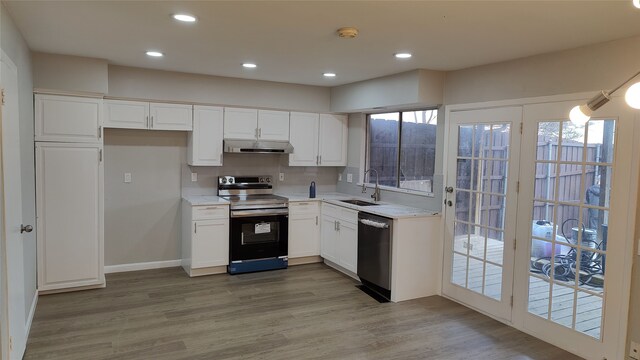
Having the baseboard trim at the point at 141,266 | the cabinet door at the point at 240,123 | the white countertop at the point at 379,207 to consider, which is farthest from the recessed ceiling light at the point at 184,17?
the baseboard trim at the point at 141,266

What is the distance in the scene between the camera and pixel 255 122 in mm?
5516

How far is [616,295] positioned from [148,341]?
3.48 meters

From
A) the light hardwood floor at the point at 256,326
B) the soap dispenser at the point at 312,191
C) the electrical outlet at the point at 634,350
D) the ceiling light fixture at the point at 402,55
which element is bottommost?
the light hardwood floor at the point at 256,326

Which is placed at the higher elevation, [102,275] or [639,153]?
[639,153]

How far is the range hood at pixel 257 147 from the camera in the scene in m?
5.28

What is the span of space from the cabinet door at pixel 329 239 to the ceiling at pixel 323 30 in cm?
201

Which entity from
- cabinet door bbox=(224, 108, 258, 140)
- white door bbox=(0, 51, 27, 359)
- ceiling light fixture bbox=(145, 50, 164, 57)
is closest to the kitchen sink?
cabinet door bbox=(224, 108, 258, 140)

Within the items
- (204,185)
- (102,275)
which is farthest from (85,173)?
(204,185)

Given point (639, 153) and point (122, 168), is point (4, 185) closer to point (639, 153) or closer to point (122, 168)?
point (122, 168)

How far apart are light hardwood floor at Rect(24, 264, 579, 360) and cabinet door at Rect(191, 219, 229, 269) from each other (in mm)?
253

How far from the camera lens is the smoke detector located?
9.81 ft

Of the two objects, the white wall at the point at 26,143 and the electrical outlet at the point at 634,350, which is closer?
the electrical outlet at the point at 634,350

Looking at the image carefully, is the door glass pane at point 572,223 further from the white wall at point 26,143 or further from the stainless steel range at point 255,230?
the white wall at point 26,143

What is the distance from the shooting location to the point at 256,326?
374cm
